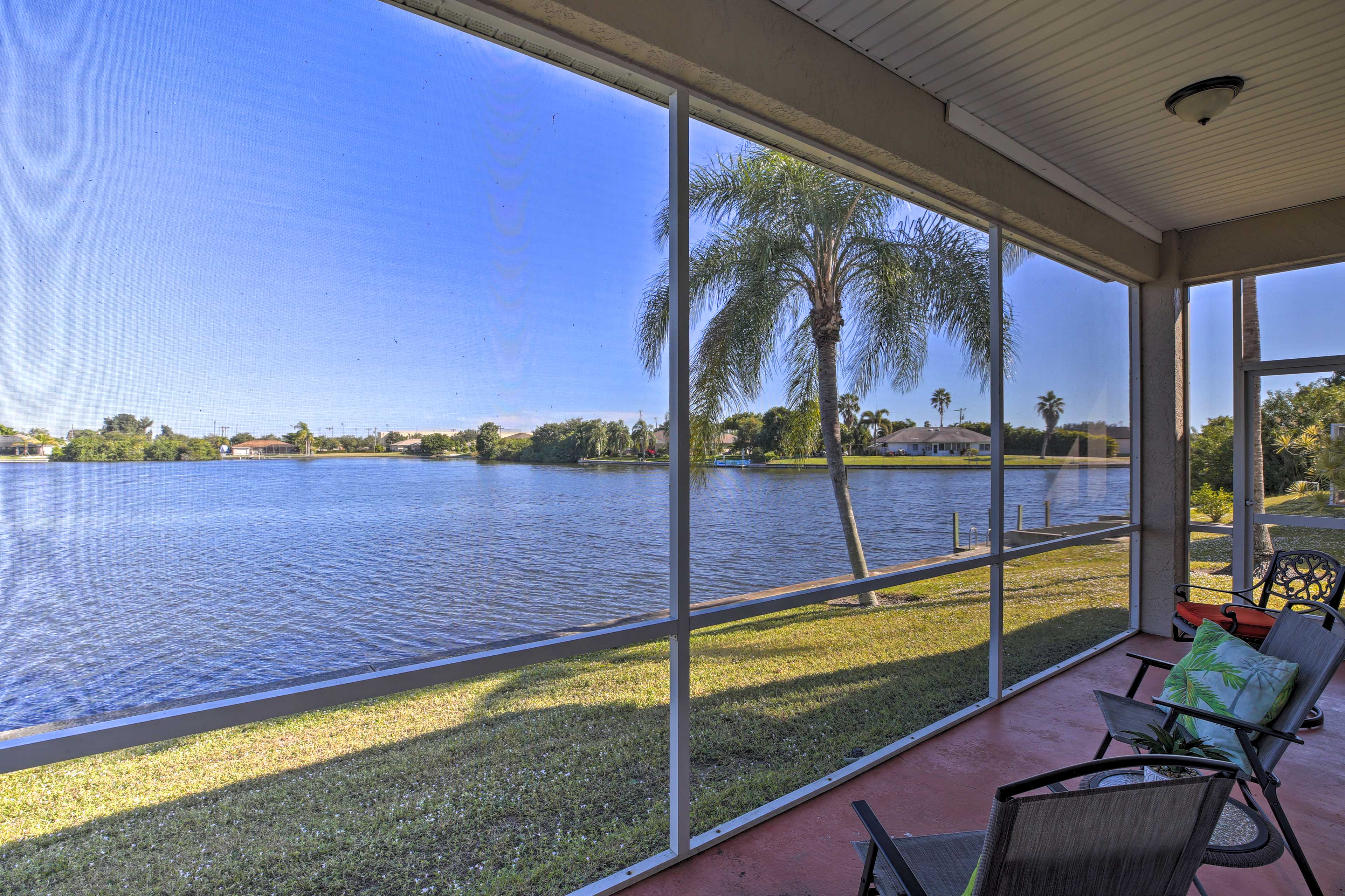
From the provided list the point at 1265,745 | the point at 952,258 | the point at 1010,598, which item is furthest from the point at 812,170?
the point at 1010,598

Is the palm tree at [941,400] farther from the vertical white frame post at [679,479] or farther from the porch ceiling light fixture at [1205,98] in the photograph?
the vertical white frame post at [679,479]

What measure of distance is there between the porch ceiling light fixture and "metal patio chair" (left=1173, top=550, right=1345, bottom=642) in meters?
2.70

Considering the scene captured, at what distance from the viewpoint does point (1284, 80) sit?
2668 mm

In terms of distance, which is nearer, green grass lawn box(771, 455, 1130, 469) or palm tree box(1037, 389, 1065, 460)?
green grass lawn box(771, 455, 1130, 469)

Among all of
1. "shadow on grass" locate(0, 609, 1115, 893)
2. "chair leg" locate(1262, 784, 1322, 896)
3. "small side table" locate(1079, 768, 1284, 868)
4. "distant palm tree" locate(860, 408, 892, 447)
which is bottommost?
"shadow on grass" locate(0, 609, 1115, 893)

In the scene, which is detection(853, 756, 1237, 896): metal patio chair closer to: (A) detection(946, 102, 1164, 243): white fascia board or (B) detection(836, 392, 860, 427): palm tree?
(A) detection(946, 102, 1164, 243): white fascia board

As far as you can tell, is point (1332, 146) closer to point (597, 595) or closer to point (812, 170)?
point (812, 170)

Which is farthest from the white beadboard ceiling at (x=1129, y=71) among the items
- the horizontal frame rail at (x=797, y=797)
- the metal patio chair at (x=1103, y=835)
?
the horizontal frame rail at (x=797, y=797)

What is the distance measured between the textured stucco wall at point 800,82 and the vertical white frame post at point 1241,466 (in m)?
2.46

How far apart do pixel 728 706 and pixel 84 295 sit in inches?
184

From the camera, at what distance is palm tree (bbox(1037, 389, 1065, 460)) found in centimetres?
483

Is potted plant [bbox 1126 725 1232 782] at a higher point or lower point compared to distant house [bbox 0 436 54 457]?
lower

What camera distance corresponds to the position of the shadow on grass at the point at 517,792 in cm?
274

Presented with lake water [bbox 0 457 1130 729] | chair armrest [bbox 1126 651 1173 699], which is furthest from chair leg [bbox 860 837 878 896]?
lake water [bbox 0 457 1130 729]
